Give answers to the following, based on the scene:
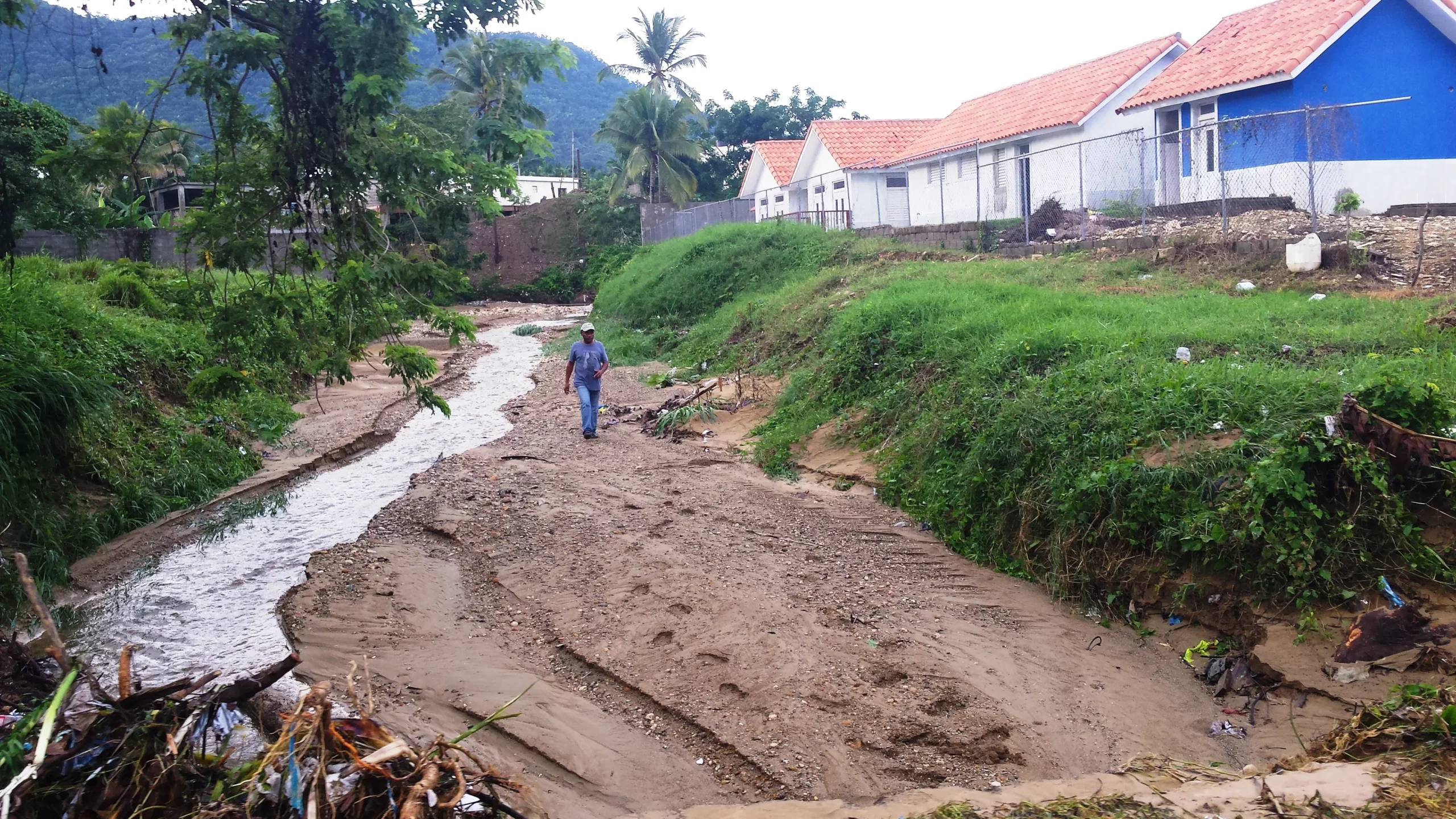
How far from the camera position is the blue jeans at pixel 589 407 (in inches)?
475

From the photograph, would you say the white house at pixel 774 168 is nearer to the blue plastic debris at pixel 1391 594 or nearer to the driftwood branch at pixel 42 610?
the blue plastic debris at pixel 1391 594

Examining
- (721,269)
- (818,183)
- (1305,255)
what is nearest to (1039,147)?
(721,269)

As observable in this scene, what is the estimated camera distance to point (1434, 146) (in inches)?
648

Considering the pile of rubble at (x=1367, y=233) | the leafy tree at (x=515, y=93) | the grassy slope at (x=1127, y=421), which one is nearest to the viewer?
the grassy slope at (x=1127, y=421)

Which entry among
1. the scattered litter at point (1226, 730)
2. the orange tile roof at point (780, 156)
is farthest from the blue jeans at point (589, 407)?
the orange tile roof at point (780, 156)

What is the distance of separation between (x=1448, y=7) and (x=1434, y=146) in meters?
2.46

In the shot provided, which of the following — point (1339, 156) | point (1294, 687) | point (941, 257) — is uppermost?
point (1339, 156)

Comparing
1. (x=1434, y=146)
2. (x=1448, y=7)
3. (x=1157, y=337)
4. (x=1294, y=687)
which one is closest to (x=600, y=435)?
(x=1157, y=337)

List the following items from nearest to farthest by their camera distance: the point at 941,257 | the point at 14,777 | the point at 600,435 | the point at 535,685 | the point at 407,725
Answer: the point at 14,777 → the point at 407,725 → the point at 535,685 → the point at 600,435 → the point at 941,257

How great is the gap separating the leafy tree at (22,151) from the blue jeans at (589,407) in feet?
18.9

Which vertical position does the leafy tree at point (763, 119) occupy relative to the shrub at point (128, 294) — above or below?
above

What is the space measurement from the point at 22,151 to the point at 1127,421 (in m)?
19.5

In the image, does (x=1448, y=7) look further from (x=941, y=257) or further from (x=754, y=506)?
(x=754, y=506)

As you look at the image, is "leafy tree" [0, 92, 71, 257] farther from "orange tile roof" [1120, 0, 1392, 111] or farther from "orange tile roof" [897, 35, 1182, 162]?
"orange tile roof" [1120, 0, 1392, 111]
